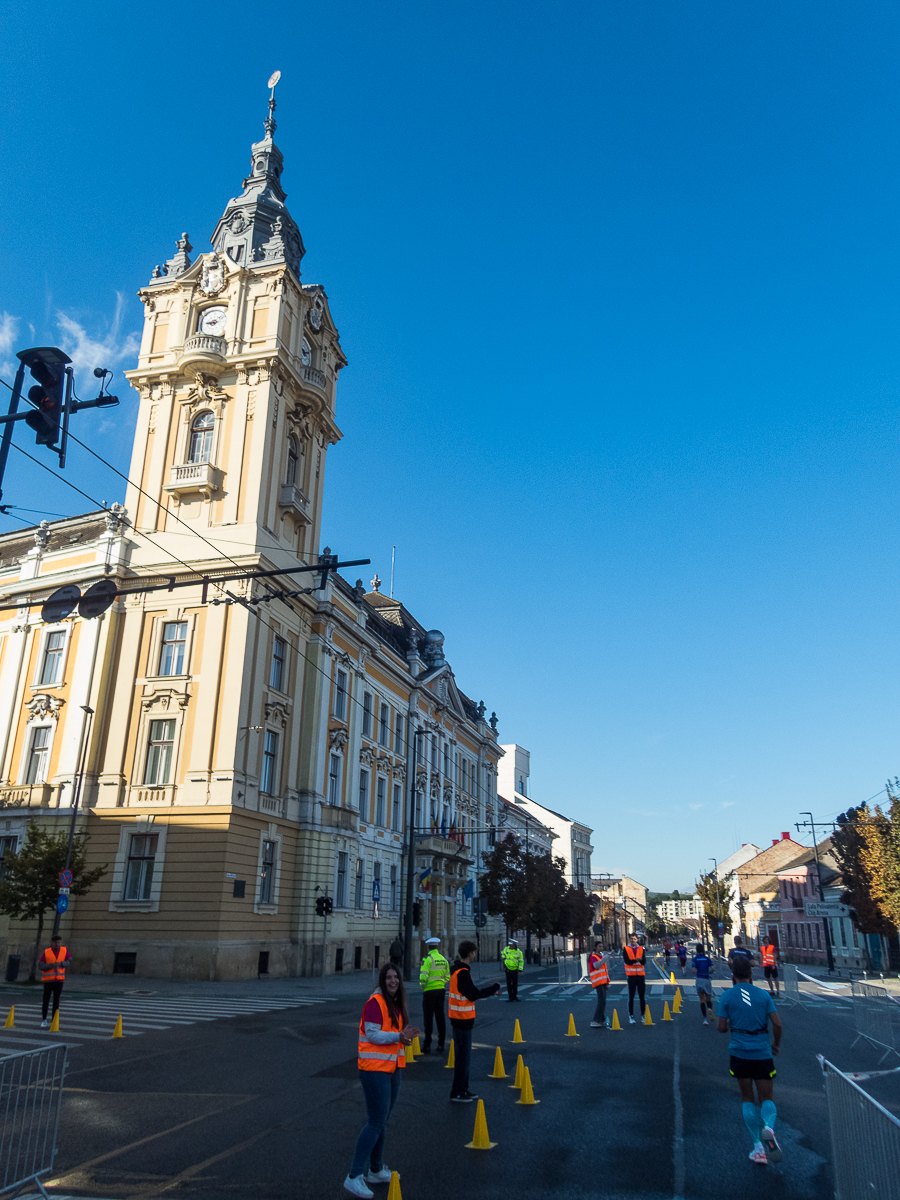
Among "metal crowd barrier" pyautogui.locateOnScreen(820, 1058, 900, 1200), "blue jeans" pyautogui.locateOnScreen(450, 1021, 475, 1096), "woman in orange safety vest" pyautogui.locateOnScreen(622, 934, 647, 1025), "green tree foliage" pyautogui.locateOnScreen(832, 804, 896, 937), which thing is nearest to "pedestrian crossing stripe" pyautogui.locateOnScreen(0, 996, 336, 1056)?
"blue jeans" pyautogui.locateOnScreen(450, 1021, 475, 1096)

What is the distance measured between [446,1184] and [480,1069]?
5.74 metres

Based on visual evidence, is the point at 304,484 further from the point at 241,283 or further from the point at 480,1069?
the point at 480,1069

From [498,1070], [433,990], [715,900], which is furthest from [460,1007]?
[715,900]

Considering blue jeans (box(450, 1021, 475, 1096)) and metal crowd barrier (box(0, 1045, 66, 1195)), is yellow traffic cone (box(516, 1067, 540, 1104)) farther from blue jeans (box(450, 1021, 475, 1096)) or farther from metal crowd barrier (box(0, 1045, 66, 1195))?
metal crowd barrier (box(0, 1045, 66, 1195))

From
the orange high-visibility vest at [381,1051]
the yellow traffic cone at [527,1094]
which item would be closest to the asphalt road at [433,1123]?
the yellow traffic cone at [527,1094]

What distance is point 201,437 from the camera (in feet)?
120

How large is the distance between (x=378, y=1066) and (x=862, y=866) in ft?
156

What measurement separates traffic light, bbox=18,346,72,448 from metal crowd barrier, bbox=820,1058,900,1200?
9802 millimetres

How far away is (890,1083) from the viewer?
452 inches

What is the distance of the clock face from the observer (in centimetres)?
3784

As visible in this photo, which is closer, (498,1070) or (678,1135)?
(678,1135)

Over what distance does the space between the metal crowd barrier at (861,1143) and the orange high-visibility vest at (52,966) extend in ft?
44.8

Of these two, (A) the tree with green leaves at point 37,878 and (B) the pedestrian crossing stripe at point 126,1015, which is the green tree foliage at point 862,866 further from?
(A) the tree with green leaves at point 37,878

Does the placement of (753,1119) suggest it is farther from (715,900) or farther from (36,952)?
(715,900)
